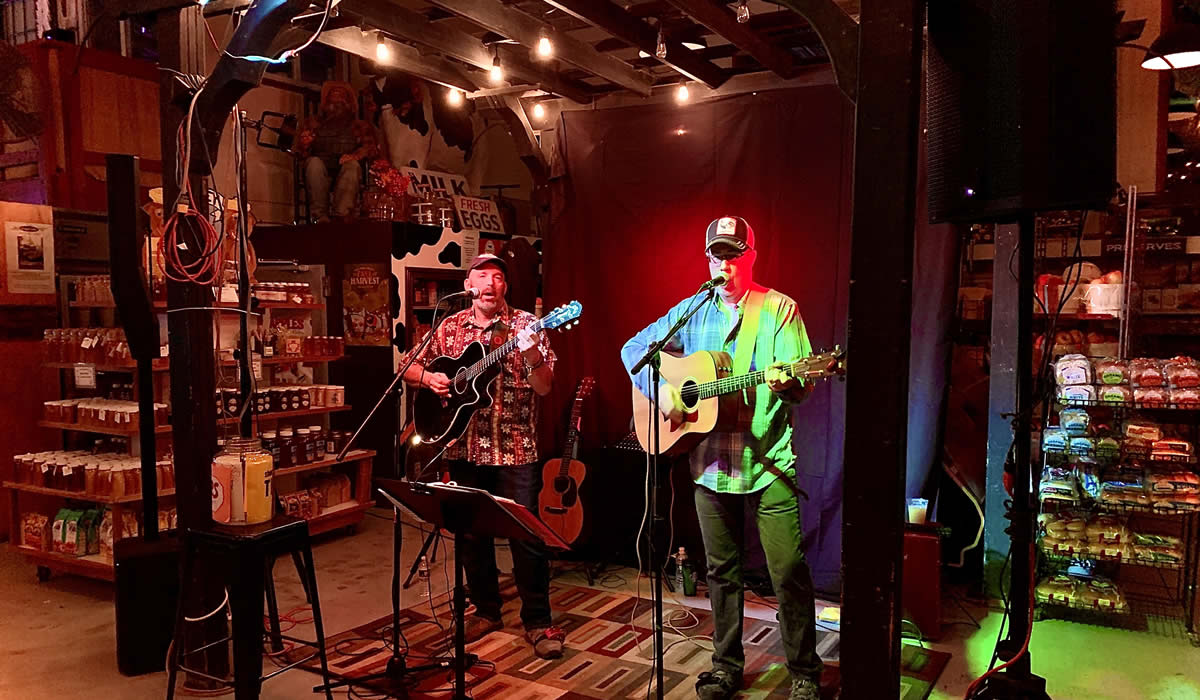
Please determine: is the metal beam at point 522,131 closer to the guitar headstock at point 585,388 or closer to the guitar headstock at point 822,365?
the guitar headstock at point 585,388

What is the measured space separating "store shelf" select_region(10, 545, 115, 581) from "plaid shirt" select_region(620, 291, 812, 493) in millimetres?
3197

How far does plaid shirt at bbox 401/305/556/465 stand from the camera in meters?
3.72

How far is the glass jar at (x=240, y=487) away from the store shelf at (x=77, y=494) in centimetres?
185

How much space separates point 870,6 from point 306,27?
2.13 metres

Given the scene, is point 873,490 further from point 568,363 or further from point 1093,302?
point 568,363

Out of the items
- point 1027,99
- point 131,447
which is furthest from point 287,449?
point 1027,99

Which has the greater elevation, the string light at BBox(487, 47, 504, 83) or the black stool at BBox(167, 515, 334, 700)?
the string light at BBox(487, 47, 504, 83)

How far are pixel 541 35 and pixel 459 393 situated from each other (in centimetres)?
176

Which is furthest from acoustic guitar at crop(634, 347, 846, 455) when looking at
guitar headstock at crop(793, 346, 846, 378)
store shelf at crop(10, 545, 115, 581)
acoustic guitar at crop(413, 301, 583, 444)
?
store shelf at crop(10, 545, 115, 581)

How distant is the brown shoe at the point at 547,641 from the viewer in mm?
3619

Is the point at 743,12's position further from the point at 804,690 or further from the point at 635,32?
the point at 804,690

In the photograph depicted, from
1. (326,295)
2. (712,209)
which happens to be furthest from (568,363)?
(326,295)

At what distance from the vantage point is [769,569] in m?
3.12

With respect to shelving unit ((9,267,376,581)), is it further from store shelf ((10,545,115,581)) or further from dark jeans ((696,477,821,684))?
dark jeans ((696,477,821,684))
